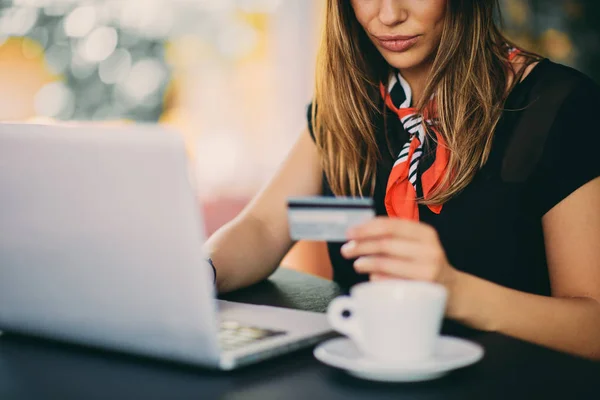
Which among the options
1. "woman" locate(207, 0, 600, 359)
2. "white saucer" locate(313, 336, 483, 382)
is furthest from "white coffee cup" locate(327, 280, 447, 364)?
"woman" locate(207, 0, 600, 359)

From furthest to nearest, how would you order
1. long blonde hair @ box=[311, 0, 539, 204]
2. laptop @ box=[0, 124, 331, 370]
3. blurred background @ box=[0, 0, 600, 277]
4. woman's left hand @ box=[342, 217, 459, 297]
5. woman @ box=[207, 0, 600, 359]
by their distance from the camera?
blurred background @ box=[0, 0, 600, 277] → long blonde hair @ box=[311, 0, 539, 204] → woman @ box=[207, 0, 600, 359] → woman's left hand @ box=[342, 217, 459, 297] → laptop @ box=[0, 124, 331, 370]

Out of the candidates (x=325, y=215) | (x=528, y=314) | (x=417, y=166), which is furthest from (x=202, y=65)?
(x=325, y=215)

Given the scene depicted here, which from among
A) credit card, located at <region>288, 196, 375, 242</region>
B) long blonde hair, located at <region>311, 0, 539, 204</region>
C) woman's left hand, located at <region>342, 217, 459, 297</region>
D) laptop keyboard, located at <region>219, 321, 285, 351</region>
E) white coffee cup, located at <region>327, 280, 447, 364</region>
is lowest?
laptop keyboard, located at <region>219, 321, 285, 351</region>

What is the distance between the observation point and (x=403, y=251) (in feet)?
2.63

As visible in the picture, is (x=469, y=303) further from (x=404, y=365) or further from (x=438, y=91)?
(x=438, y=91)

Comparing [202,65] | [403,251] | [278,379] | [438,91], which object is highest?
[202,65]

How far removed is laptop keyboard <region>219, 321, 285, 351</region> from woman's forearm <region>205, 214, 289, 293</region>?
12.8 inches

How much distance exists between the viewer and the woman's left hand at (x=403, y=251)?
31.4 inches

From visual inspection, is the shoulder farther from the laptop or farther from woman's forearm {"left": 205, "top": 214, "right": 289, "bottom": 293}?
the laptop

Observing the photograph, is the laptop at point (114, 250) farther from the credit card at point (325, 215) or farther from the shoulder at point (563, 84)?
the shoulder at point (563, 84)

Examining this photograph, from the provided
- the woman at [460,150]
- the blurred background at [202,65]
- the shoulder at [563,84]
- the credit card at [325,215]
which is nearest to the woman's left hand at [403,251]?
the credit card at [325,215]

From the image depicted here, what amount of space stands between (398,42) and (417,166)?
0.21 metres

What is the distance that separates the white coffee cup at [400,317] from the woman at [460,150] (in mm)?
402

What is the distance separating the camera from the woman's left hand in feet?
2.62
